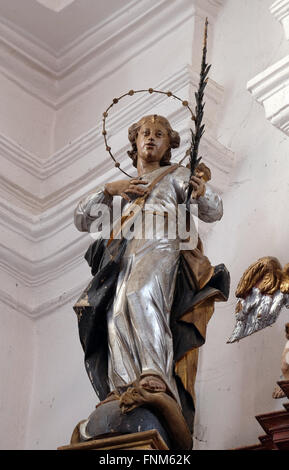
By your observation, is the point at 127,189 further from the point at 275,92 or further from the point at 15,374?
the point at 15,374

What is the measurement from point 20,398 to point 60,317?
1.43 ft

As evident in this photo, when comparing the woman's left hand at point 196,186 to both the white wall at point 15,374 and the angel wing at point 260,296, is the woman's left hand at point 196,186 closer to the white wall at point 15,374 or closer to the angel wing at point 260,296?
the angel wing at point 260,296

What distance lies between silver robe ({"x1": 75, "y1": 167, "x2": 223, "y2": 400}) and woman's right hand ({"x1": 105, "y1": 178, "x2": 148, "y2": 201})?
52mm

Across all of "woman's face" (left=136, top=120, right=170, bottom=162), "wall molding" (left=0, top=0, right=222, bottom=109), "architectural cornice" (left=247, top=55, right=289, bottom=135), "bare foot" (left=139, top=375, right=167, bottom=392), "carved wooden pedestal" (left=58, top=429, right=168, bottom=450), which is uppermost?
"wall molding" (left=0, top=0, right=222, bottom=109)

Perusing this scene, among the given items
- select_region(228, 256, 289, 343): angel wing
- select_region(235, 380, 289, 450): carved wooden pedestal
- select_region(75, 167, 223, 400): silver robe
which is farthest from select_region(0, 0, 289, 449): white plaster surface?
select_region(75, 167, 223, 400): silver robe

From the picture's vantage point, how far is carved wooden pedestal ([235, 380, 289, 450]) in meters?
4.46

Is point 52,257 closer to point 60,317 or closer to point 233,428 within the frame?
point 60,317

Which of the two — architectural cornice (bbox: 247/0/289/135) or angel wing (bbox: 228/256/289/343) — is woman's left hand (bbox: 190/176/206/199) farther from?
architectural cornice (bbox: 247/0/289/135)

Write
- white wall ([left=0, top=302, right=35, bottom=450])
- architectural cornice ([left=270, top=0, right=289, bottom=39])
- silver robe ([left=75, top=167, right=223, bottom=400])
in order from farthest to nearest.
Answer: white wall ([left=0, top=302, right=35, bottom=450]), architectural cornice ([left=270, top=0, right=289, bottom=39]), silver robe ([left=75, top=167, right=223, bottom=400])

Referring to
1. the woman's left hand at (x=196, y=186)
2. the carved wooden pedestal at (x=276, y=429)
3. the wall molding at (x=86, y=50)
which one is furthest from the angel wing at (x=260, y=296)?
the wall molding at (x=86, y=50)

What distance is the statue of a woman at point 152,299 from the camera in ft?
15.0
